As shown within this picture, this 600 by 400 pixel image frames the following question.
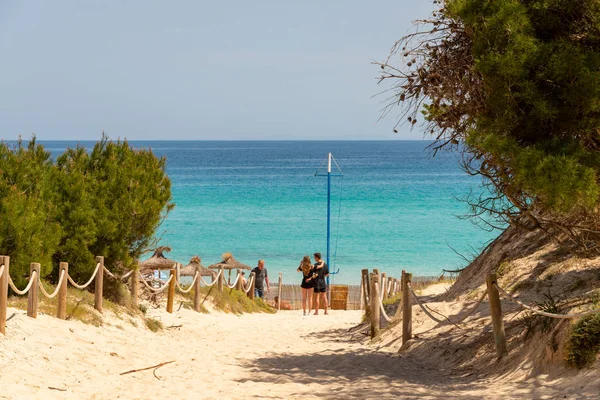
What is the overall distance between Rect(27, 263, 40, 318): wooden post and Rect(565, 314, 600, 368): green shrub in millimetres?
6499

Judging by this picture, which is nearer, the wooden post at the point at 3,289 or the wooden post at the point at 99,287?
the wooden post at the point at 3,289

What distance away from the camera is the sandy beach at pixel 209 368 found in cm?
825

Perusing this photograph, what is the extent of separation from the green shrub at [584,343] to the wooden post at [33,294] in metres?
6.50

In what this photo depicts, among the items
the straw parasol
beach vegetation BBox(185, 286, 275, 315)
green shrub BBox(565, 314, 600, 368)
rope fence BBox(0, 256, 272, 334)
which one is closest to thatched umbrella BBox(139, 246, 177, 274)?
the straw parasol

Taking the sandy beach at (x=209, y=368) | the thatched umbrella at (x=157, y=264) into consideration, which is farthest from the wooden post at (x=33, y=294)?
the thatched umbrella at (x=157, y=264)

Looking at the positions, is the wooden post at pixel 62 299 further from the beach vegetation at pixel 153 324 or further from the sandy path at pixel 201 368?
the beach vegetation at pixel 153 324

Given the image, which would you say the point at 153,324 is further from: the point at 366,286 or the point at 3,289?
the point at 366,286

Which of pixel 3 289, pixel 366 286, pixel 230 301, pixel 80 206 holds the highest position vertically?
pixel 80 206

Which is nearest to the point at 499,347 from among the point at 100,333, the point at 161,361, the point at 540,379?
the point at 540,379

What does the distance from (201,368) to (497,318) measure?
3799 millimetres

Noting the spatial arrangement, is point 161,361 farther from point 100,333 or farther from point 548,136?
point 548,136

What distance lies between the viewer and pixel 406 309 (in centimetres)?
1170

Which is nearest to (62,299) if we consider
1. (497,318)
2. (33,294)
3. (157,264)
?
(33,294)

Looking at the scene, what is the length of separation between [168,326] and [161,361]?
12.7ft
